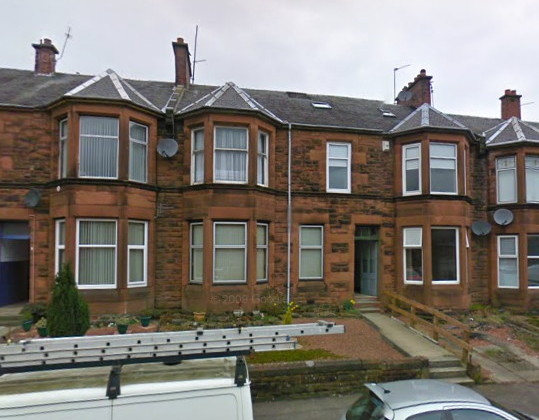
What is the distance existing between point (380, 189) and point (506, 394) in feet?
26.2

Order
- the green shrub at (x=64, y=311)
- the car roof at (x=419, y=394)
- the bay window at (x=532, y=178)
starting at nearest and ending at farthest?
the car roof at (x=419, y=394), the green shrub at (x=64, y=311), the bay window at (x=532, y=178)

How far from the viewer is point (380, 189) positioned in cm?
1375

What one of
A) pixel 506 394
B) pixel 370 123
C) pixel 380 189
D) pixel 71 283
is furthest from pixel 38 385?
pixel 370 123

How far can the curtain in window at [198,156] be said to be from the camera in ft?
39.6

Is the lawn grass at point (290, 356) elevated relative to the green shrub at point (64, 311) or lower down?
lower down

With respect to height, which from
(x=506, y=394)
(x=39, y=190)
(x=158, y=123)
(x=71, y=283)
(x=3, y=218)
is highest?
(x=158, y=123)

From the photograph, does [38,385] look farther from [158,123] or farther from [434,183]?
[434,183]

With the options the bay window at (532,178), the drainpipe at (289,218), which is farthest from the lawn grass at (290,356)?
the bay window at (532,178)

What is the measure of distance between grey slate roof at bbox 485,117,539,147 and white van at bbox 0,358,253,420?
15190mm

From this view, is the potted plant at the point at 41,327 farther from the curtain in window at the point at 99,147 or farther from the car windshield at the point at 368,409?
the car windshield at the point at 368,409

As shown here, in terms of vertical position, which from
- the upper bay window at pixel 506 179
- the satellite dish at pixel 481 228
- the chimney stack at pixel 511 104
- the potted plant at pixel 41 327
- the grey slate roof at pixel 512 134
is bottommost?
the potted plant at pixel 41 327

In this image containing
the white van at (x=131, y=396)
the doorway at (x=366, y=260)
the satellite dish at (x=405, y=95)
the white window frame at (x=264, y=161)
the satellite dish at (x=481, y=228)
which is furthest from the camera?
the satellite dish at (x=405, y=95)

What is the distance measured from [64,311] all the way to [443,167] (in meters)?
12.6

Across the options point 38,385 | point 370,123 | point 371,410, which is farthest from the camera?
point 370,123
